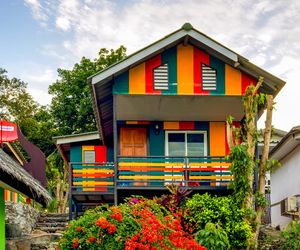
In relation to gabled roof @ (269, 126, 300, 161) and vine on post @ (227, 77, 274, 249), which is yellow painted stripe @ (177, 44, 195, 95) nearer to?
vine on post @ (227, 77, 274, 249)

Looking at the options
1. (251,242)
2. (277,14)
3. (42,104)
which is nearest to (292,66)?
(277,14)

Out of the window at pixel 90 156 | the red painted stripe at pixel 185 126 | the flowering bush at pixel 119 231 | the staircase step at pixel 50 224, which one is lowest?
the staircase step at pixel 50 224

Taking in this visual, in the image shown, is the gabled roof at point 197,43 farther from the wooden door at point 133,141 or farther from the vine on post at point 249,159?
the wooden door at point 133,141

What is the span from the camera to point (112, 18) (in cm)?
1845

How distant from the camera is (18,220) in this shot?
1695 cm

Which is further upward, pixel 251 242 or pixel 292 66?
pixel 292 66

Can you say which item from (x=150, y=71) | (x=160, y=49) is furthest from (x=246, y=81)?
(x=150, y=71)

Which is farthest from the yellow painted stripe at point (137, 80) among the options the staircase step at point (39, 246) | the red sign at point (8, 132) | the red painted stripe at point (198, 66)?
the red sign at point (8, 132)

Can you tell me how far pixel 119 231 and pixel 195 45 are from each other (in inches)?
359

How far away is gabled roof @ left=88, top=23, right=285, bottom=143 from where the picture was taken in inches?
644

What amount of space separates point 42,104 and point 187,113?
21.4m

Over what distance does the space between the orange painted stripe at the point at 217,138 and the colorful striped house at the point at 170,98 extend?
0.32 metres

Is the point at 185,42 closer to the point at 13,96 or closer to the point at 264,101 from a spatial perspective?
the point at 264,101

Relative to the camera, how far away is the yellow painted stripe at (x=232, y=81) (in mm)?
17109
